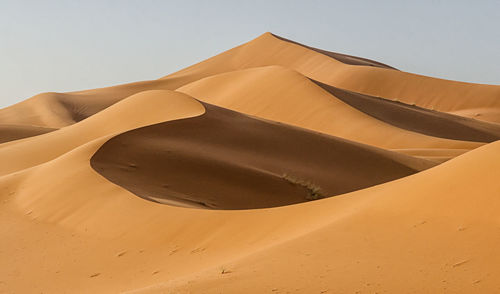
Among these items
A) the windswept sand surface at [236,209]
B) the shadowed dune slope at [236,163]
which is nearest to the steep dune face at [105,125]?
the windswept sand surface at [236,209]

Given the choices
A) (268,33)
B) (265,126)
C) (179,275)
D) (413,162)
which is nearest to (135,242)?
(179,275)

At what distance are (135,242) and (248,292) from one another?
4910 millimetres

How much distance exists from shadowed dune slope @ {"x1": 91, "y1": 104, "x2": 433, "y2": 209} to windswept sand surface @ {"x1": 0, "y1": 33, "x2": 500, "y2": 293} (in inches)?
2.8

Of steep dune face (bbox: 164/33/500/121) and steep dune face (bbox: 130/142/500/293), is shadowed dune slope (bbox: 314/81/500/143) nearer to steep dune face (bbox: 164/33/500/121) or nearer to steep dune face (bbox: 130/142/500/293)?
steep dune face (bbox: 164/33/500/121)

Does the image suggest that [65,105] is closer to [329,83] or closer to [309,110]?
[329,83]

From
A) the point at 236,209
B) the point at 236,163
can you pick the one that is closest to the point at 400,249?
the point at 236,209

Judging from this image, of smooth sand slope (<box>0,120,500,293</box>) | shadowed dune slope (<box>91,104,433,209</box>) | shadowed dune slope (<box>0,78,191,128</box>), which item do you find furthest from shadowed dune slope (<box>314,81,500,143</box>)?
shadowed dune slope (<box>0,78,191,128</box>)

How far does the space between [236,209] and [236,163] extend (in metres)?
4.05

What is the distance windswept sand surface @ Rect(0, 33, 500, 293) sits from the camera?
6656 millimetres

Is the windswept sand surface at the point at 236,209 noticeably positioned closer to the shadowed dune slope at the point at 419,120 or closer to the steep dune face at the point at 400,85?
the shadowed dune slope at the point at 419,120

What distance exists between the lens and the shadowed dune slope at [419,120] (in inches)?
1585

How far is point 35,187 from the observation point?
15.4 m

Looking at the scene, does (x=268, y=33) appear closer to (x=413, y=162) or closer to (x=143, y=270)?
(x=413, y=162)

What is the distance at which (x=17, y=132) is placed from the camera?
4397 cm
